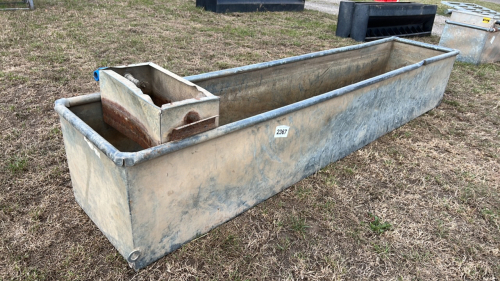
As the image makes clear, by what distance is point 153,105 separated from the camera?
5.93 feet

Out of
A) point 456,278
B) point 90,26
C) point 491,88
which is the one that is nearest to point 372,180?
point 456,278

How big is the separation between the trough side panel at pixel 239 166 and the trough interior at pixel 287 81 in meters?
0.72

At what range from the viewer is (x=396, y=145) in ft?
12.0

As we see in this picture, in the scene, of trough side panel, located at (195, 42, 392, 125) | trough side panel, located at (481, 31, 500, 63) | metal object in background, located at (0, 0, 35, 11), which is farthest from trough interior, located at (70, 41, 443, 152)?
metal object in background, located at (0, 0, 35, 11)

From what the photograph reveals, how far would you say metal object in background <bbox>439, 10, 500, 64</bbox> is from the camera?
241 inches

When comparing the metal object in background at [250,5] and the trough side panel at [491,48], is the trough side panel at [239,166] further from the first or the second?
the metal object in background at [250,5]

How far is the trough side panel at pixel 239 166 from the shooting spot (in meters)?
1.95

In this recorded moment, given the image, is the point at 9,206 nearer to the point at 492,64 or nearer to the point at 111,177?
the point at 111,177

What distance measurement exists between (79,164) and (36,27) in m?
5.56

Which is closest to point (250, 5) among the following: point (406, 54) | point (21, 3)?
point (21, 3)

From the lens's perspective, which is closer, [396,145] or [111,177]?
[111,177]

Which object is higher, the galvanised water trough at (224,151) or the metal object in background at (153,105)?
the metal object in background at (153,105)

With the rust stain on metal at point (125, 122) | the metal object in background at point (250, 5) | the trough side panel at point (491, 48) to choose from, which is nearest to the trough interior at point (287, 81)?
the rust stain on metal at point (125, 122)

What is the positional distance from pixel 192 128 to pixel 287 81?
192 centimetres
